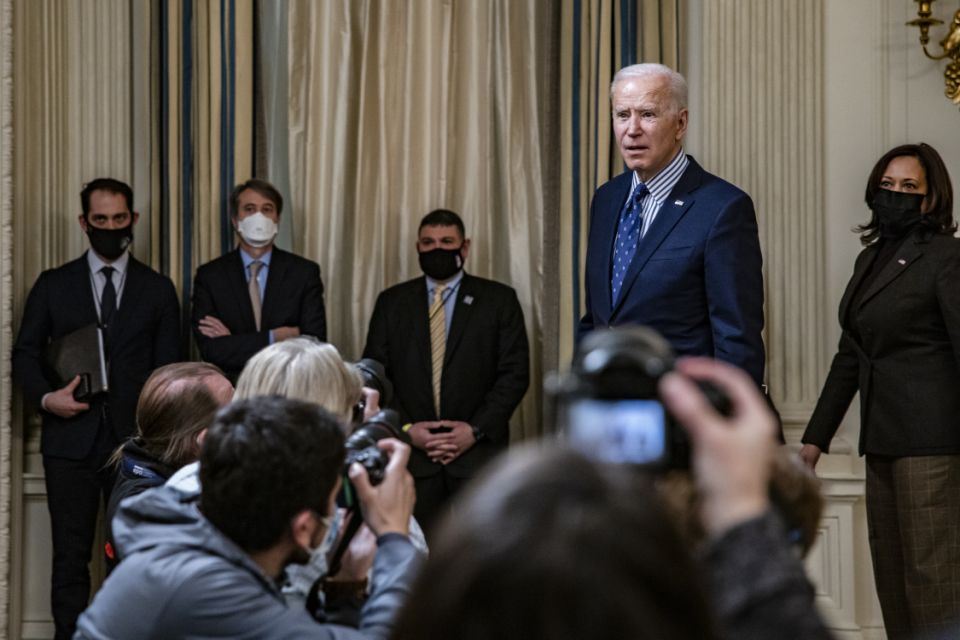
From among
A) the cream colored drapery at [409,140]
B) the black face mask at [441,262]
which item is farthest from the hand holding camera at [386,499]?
the cream colored drapery at [409,140]

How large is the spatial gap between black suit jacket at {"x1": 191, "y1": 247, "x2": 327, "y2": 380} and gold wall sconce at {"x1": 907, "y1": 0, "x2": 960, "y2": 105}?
2.73m

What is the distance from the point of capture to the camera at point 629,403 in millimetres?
1176

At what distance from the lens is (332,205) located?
650cm

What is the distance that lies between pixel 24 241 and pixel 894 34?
150 inches

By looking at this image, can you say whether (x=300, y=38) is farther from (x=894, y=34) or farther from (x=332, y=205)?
(x=894, y=34)

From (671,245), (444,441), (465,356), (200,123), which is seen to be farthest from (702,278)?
(200,123)

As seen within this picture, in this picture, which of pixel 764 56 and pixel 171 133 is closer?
pixel 764 56

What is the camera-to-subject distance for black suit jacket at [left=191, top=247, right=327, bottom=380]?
5965mm

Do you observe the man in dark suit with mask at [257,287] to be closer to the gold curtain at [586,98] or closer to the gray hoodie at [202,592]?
the gold curtain at [586,98]

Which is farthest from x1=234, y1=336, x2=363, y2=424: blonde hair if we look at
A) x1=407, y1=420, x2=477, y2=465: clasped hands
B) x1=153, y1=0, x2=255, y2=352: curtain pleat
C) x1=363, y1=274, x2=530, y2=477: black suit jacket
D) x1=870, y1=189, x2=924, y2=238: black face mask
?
x1=153, y1=0, x2=255, y2=352: curtain pleat

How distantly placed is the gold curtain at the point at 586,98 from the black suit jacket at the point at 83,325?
1.78m

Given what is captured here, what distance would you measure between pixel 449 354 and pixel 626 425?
4.81m

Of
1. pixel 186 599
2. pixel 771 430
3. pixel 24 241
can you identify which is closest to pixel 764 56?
pixel 24 241

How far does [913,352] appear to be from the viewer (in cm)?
462
